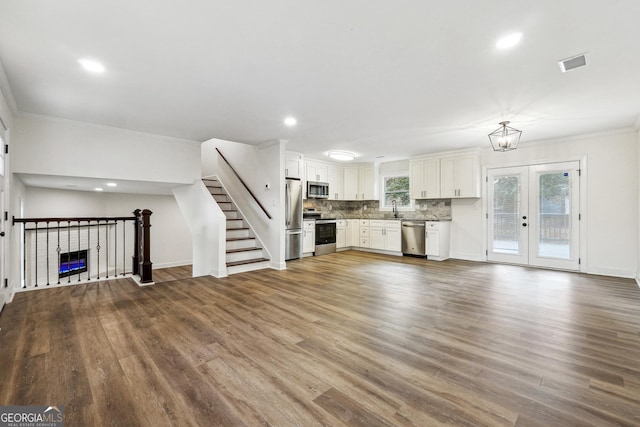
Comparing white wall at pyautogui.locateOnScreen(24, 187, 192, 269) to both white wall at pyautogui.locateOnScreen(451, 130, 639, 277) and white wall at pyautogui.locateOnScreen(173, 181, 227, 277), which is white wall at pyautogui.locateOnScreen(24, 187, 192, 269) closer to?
white wall at pyautogui.locateOnScreen(173, 181, 227, 277)

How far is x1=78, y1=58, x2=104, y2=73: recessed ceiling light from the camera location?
257cm

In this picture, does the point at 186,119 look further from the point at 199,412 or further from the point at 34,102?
the point at 199,412

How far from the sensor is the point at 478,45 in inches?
91.1

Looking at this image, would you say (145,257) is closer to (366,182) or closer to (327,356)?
(327,356)

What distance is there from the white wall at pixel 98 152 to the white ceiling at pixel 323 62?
0.28m

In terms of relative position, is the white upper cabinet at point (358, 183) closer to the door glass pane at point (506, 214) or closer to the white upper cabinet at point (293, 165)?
the white upper cabinet at point (293, 165)

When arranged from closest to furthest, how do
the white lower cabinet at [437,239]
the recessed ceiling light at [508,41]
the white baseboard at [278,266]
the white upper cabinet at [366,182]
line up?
the recessed ceiling light at [508,41] < the white baseboard at [278,266] < the white lower cabinet at [437,239] < the white upper cabinet at [366,182]

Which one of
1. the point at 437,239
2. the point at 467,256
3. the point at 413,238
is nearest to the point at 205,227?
the point at 413,238

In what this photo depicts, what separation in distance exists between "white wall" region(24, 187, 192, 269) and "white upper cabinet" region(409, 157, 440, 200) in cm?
641

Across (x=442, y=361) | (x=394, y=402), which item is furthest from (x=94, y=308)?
(x=442, y=361)

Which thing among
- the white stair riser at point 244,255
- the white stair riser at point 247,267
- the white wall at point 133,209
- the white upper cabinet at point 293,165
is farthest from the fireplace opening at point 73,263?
the white upper cabinet at point 293,165

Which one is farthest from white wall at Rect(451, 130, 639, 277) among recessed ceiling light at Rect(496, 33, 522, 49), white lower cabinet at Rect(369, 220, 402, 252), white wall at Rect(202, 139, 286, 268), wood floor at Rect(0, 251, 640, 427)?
white wall at Rect(202, 139, 286, 268)

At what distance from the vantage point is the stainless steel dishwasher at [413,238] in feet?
22.2

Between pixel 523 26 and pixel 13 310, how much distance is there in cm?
564
